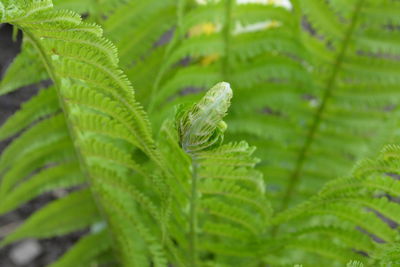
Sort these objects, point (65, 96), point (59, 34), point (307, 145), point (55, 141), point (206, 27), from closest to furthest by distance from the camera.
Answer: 1. point (59, 34)
2. point (65, 96)
3. point (55, 141)
4. point (307, 145)
5. point (206, 27)

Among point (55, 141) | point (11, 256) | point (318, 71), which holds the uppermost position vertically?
point (318, 71)

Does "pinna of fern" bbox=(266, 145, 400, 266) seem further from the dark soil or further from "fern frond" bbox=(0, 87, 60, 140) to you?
the dark soil

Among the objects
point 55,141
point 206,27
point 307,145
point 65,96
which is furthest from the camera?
point 206,27

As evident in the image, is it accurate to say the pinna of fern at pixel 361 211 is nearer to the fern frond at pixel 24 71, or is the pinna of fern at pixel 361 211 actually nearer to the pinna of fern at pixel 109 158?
the pinna of fern at pixel 109 158

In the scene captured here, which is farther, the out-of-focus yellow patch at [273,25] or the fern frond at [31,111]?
the out-of-focus yellow patch at [273,25]

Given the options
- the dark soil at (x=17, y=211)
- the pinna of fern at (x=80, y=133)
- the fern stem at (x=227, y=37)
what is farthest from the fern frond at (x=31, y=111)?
the dark soil at (x=17, y=211)

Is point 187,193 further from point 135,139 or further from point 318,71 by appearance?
point 318,71

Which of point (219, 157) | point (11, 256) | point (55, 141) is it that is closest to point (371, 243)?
point (219, 157)

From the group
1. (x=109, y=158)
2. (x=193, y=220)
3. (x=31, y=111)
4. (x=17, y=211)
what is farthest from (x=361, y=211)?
(x=17, y=211)
